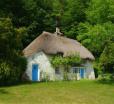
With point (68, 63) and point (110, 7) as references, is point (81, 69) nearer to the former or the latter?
point (68, 63)

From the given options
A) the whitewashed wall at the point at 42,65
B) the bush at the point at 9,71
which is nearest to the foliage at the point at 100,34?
the whitewashed wall at the point at 42,65

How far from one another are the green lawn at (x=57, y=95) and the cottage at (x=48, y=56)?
11.7 metres

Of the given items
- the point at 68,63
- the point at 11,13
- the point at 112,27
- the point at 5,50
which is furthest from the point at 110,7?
the point at 11,13

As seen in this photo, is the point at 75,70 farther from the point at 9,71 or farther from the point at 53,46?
the point at 9,71

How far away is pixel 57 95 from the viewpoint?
115 feet

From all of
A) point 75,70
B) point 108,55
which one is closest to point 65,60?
point 75,70

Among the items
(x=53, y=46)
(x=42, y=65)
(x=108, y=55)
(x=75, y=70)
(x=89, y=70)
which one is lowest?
(x=75, y=70)

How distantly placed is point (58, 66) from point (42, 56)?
2429 mm

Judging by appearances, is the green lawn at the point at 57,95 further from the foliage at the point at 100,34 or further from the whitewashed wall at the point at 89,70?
the whitewashed wall at the point at 89,70

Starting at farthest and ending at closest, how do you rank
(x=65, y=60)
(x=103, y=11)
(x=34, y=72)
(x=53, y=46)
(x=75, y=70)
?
(x=75, y=70)
(x=53, y=46)
(x=65, y=60)
(x=34, y=72)
(x=103, y=11)

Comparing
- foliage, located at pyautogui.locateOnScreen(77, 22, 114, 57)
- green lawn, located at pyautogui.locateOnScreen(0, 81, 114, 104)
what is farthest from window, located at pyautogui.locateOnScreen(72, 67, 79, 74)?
green lawn, located at pyautogui.locateOnScreen(0, 81, 114, 104)

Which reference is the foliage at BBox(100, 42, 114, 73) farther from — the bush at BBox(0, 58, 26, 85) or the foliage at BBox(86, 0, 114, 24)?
the bush at BBox(0, 58, 26, 85)

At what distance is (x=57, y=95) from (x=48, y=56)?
1854 centimetres

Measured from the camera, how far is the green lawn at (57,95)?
3184 centimetres
